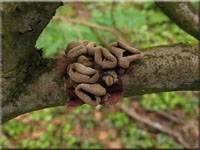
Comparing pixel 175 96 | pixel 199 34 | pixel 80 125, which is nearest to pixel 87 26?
pixel 80 125

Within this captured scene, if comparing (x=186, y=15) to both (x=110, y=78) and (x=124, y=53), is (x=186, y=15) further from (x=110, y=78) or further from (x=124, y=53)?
(x=110, y=78)

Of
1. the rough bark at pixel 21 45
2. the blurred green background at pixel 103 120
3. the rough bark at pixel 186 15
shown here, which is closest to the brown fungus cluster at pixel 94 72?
the rough bark at pixel 21 45

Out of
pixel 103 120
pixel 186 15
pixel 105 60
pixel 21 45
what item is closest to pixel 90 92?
pixel 105 60

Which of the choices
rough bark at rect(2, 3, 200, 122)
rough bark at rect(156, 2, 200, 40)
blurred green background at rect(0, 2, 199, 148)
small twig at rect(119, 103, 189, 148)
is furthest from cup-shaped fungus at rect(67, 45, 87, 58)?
small twig at rect(119, 103, 189, 148)

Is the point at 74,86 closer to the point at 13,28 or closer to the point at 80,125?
the point at 13,28

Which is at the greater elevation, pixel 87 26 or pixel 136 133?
pixel 87 26

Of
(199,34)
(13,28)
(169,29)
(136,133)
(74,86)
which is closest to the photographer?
(13,28)
